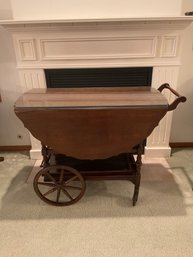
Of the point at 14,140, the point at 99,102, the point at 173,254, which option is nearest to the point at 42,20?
the point at 99,102

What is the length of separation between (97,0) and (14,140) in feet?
5.93

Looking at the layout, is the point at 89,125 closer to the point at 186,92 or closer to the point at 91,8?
the point at 91,8

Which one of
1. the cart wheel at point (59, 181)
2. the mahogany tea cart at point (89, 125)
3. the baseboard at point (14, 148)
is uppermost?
the mahogany tea cart at point (89, 125)

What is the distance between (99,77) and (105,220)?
1361mm

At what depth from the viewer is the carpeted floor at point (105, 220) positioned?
1475 mm

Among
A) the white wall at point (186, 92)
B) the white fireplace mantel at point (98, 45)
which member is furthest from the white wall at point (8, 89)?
the white wall at point (186, 92)

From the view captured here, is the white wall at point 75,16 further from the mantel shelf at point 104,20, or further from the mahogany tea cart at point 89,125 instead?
the mahogany tea cart at point 89,125

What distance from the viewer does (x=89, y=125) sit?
155cm

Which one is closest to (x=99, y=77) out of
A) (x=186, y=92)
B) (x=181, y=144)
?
(x=186, y=92)

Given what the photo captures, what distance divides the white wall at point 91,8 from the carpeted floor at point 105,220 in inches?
61.3

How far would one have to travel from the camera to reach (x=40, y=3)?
1.95 metres

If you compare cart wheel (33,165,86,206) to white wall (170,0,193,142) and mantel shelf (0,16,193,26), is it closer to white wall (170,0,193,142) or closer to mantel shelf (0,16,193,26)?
mantel shelf (0,16,193,26)

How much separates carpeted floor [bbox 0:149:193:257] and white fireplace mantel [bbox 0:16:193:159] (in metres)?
1.03

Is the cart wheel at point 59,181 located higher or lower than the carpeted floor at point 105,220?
higher
